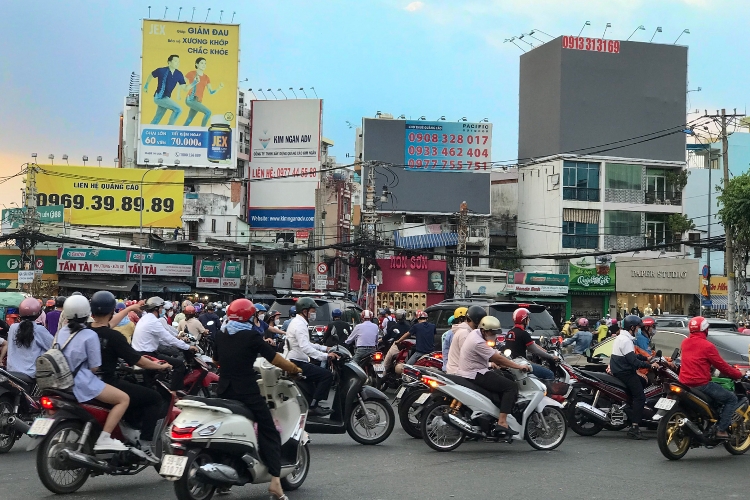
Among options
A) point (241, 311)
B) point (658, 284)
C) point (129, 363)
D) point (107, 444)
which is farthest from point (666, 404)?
point (658, 284)

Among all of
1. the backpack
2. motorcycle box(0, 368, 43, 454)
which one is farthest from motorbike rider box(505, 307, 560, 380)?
the backpack

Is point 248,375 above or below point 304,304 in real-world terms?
below

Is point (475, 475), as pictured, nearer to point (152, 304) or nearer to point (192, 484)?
point (192, 484)

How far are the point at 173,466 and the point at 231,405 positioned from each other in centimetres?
65

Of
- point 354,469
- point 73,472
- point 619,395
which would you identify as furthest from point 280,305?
point 73,472

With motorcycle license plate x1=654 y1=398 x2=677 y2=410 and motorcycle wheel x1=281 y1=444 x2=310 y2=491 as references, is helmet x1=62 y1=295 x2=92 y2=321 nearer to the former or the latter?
motorcycle wheel x1=281 y1=444 x2=310 y2=491

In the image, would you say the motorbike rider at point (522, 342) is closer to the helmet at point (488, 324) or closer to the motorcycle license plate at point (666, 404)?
the helmet at point (488, 324)

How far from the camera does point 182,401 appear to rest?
703cm

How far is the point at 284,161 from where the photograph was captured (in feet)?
230

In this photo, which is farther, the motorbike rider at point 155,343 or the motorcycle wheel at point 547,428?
the motorbike rider at point 155,343

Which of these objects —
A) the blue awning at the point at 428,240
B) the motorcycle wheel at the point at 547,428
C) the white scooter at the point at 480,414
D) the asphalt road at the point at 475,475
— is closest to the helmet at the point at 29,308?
the asphalt road at the point at 475,475

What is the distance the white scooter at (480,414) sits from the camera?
417 inches

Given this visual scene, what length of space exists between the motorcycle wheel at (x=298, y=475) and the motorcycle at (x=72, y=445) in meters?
1.11

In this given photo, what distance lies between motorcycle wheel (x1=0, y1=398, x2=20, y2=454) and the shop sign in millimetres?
48684
